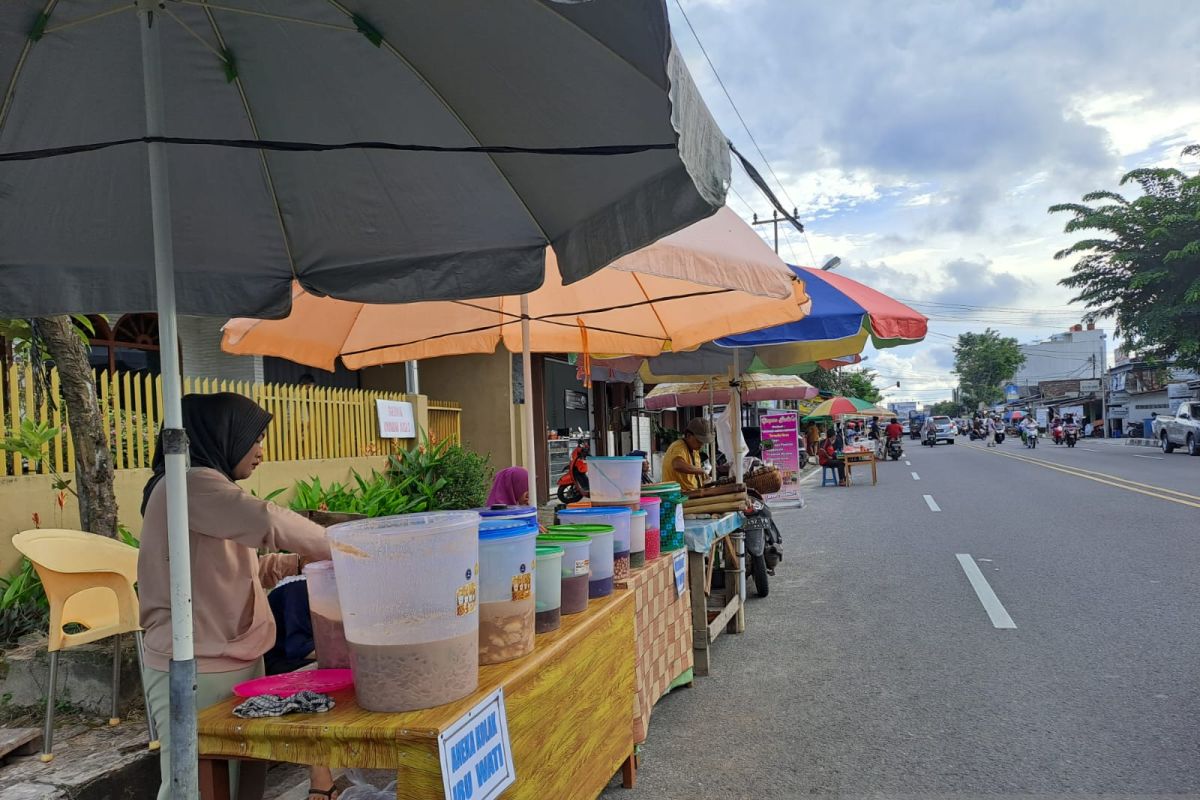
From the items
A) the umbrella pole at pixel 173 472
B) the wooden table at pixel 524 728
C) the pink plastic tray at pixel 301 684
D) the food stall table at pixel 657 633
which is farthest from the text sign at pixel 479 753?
the food stall table at pixel 657 633

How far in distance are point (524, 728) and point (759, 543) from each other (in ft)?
16.1

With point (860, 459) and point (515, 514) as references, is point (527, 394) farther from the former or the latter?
point (860, 459)

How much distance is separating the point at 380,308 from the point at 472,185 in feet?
7.55

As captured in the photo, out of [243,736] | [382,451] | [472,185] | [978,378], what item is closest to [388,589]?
[243,736]

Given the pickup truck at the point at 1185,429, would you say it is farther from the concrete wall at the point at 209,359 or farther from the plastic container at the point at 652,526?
the plastic container at the point at 652,526

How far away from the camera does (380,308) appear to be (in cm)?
511

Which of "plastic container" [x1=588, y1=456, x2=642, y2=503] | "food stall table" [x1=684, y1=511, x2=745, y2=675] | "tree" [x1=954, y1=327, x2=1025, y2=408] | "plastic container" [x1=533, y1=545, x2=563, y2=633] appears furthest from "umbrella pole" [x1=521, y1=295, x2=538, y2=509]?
"tree" [x1=954, y1=327, x2=1025, y2=408]

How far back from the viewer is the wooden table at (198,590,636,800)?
195 centimetres

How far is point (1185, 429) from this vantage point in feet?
93.4

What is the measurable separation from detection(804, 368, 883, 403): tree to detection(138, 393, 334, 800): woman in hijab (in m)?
40.1

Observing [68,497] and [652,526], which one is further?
[68,497]

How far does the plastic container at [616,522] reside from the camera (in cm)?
354

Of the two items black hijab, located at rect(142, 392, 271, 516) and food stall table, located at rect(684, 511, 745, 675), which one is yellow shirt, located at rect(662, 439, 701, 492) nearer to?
food stall table, located at rect(684, 511, 745, 675)

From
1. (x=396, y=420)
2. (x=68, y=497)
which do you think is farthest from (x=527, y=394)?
(x=396, y=420)
